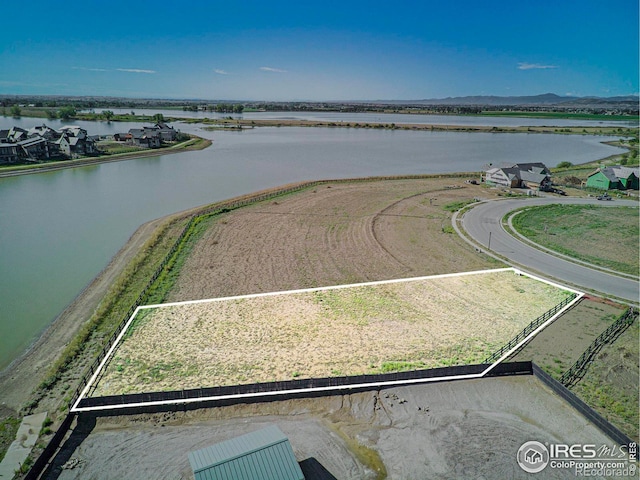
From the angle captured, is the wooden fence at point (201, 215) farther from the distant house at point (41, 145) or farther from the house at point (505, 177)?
the distant house at point (41, 145)

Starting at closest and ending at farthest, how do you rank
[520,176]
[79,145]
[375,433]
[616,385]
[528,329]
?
[375,433] < [616,385] < [528,329] < [520,176] < [79,145]

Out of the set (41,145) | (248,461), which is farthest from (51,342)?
(41,145)

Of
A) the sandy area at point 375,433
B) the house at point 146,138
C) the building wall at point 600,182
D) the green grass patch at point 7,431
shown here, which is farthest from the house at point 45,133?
the building wall at point 600,182

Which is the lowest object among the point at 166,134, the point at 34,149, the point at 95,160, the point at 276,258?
the point at 276,258

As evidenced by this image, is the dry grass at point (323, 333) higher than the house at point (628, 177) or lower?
lower

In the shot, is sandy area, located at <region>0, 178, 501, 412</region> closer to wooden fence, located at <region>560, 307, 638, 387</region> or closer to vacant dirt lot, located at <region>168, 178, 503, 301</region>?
vacant dirt lot, located at <region>168, 178, 503, 301</region>

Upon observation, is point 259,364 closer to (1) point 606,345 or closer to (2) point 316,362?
(2) point 316,362

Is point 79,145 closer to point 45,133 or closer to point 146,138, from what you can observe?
point 45,133
